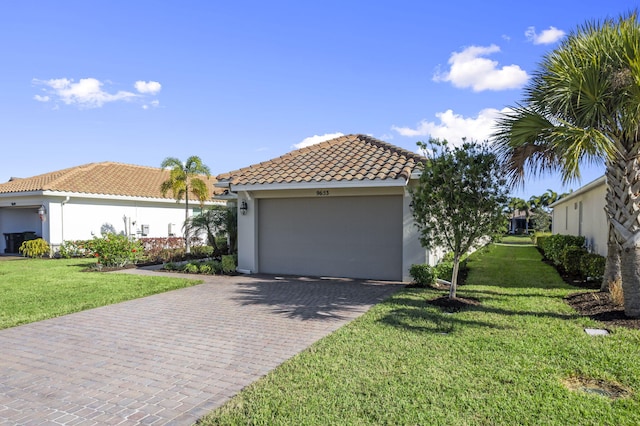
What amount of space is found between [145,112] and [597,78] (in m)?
17.1

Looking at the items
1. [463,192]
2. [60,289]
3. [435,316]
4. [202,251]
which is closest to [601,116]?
[463,192]

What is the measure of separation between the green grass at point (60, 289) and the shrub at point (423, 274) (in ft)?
22.7

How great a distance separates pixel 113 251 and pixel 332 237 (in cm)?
943

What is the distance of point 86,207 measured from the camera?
2242 centimetres

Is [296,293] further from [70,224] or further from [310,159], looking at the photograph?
[70,224]

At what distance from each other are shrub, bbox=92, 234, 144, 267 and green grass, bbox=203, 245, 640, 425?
12.6 metres

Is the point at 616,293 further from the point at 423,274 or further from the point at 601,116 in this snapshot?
the point at 423,274

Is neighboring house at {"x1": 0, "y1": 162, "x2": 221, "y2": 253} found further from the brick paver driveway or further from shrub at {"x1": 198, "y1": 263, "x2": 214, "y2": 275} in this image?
the brick paver driveway

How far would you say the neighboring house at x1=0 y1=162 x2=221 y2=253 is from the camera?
21188mm

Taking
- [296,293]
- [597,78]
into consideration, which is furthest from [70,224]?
[597,78]

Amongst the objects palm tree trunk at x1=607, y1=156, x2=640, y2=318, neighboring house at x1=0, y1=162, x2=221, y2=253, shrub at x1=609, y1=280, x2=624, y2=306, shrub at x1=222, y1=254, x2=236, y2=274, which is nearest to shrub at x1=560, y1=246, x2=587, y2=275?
shrub at x1=609, y1=280, x2=624, y2=306

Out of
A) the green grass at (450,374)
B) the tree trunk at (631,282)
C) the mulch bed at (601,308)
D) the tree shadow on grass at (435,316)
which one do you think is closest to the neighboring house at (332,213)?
the tree shadow on grass at (435,316)

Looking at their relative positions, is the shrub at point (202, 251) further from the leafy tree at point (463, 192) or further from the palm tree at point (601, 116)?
the palm tree at point (601, 116)

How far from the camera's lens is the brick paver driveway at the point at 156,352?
4227mm
